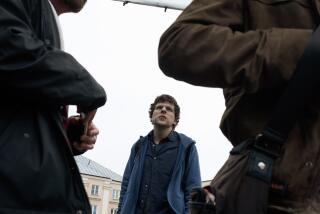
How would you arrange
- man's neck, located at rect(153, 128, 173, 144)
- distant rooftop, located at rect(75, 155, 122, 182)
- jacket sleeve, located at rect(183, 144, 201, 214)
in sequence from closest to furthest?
1. jacket sleeve, located at rect(183, 144, 201, 214)
2. man's neck, located at rect(153, 128, 173, 144)
3. distant rooftop, located at rect(75, 155, 122, 182)

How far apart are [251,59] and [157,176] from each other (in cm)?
307

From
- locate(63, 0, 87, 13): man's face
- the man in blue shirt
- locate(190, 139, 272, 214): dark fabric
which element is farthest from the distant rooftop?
locate(190, 139, 272, 214): dark fabric

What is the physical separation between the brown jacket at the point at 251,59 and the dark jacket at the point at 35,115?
441 mm

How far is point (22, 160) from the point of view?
4.82 feet

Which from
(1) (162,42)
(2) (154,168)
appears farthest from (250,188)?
(2) (154,168)

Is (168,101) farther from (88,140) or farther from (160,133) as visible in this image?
(88,140)

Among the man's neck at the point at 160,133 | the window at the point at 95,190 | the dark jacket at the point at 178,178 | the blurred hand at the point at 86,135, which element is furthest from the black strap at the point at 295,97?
the window at the point at 95,190

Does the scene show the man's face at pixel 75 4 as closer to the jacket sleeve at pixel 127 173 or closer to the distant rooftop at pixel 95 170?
the jacket sleeve at pixel 127 173

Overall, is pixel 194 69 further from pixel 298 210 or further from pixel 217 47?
pixel 298 210

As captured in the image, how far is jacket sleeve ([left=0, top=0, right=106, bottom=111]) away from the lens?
1.50 meters

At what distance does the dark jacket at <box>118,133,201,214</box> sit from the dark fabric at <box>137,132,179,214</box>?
0.15 ft

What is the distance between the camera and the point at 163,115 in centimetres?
457

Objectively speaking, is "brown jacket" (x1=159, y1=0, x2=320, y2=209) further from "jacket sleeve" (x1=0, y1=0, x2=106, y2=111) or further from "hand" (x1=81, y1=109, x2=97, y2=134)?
"hand" (x1=81, y1=109, x2=97, y2=134)

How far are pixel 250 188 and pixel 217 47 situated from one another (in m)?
0.35
